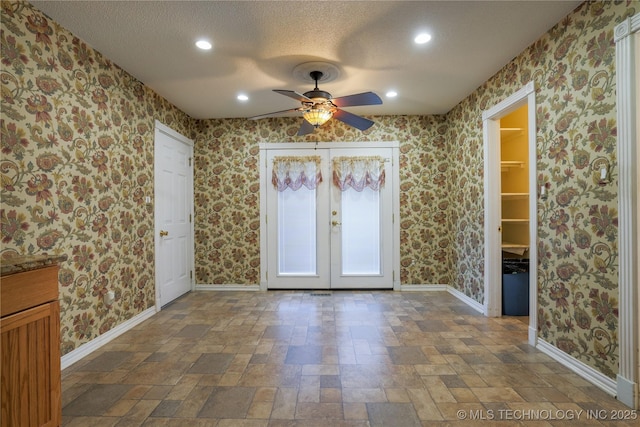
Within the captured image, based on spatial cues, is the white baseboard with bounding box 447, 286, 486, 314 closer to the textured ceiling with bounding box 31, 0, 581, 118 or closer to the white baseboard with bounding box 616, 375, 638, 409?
the white baseboard with bounding box 616, 375, 638, 409

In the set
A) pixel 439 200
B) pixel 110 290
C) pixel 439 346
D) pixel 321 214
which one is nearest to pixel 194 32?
pixel 110 290

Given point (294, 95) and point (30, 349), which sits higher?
point (294, 95)

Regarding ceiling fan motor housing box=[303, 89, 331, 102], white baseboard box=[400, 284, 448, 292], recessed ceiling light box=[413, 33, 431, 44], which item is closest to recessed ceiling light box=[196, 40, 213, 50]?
ceiling fan motor housing box=[303, 89, 331, 102]

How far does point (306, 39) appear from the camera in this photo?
242cm

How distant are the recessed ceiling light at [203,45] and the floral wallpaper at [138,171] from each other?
940mm

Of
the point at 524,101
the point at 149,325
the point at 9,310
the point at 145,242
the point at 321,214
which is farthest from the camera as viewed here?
the point at 321,214

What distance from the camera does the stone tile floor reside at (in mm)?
1699

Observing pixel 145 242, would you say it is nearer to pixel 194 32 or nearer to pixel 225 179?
pixel 225 179

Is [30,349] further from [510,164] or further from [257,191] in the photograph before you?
[510,164]

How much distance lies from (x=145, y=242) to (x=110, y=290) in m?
0.68

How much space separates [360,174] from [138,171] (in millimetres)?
2782

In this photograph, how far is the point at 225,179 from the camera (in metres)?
4.51

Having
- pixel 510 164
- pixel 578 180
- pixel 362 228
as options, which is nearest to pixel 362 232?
pixel 362 228

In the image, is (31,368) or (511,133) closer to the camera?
(31,368)
